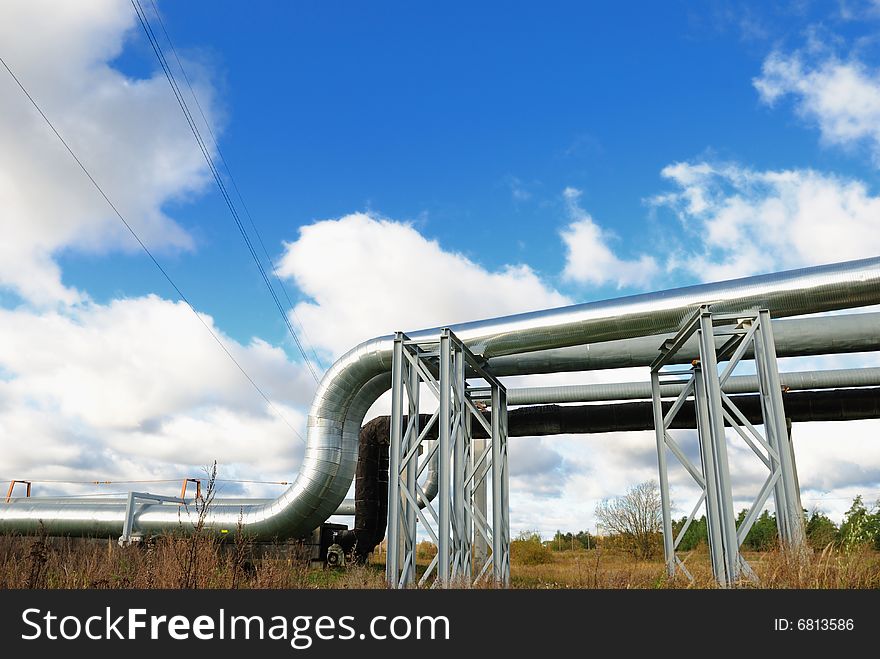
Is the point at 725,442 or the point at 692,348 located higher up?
the point at 692,348

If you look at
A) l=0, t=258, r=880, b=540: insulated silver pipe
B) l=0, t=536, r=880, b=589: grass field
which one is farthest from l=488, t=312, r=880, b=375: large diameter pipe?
l=0, t=536, r=880, b=589: grass field

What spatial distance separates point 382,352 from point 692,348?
6.02 m

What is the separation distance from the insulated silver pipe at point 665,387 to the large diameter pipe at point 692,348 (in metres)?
0.89

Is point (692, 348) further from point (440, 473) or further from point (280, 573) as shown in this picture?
point (280, 573)

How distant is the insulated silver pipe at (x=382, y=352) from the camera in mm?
9773

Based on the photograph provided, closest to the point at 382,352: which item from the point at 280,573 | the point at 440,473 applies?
the point at 440,473

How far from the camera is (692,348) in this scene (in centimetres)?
1291

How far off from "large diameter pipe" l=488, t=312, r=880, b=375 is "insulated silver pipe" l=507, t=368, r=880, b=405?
89 cm

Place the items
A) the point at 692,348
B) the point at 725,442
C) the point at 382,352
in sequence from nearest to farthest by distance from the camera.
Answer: the point at 725,442 → the point at 382,352 → the point at 692,348

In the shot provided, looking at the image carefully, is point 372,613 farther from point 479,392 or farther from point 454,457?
point 479,392

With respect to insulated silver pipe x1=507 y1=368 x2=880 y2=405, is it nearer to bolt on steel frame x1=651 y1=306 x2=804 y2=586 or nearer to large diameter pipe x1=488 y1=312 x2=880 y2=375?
large diameter pipe x1=488 y1=312 x2=880 y2=375

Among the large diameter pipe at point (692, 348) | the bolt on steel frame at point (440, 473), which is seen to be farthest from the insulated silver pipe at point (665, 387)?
the bolt on steel frame at point (440, 473)

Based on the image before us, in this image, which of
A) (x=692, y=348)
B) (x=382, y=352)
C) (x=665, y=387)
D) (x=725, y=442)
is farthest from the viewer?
(x=665, y=387)

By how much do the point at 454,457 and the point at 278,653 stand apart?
678 cm
